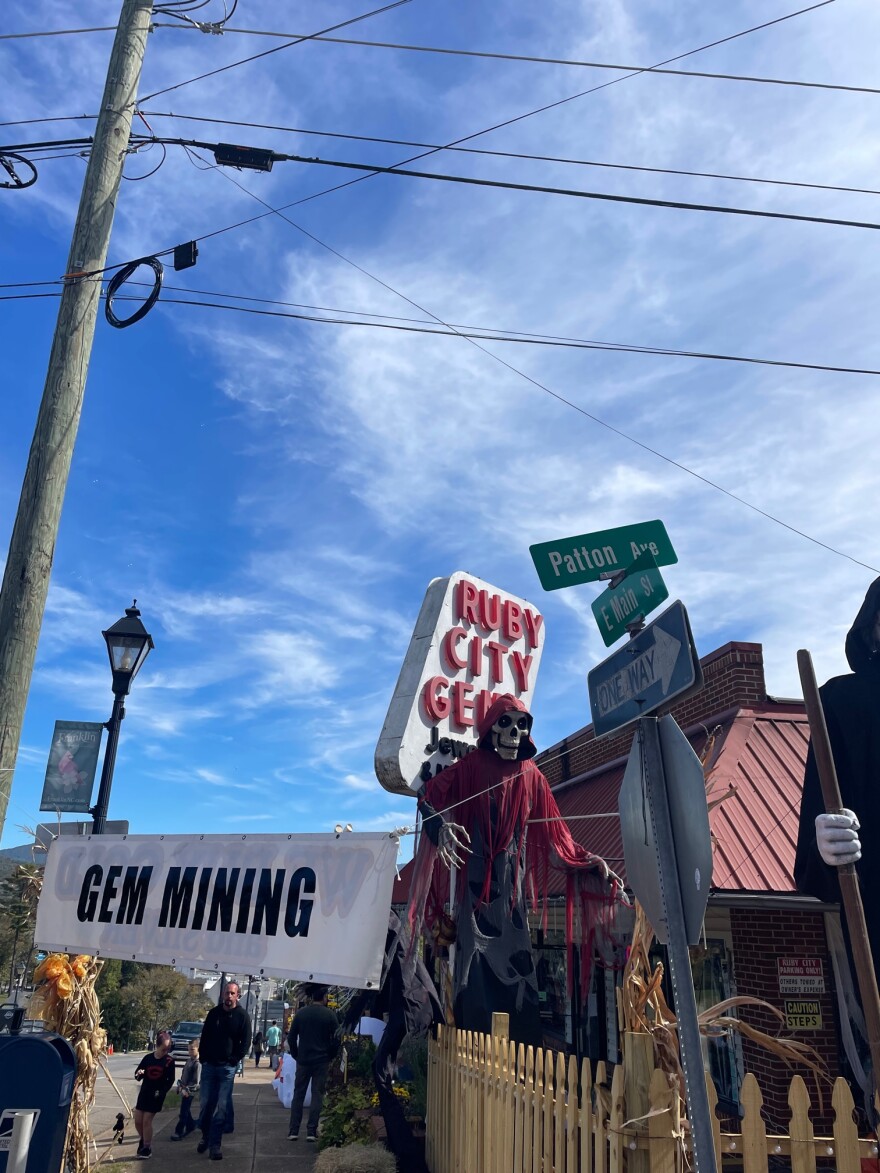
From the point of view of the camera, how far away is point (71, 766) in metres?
6.52

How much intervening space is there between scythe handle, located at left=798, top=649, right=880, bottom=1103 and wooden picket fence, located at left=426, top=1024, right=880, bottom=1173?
37 centimetres

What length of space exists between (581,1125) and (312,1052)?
576 centimetres

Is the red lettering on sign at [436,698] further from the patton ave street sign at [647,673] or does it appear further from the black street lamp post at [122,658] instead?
the patton ave street sign at [647,673]

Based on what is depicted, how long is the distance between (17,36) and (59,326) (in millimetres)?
2852

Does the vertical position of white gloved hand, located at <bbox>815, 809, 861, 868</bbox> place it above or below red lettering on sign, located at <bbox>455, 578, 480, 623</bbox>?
below

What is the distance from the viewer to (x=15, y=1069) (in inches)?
204

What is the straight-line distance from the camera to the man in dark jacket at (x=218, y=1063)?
26.7 ft

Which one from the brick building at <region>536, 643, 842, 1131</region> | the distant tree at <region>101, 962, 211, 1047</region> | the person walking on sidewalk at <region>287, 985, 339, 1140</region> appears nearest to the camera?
the brick building at <region>536, 643, 842, 1131</region>

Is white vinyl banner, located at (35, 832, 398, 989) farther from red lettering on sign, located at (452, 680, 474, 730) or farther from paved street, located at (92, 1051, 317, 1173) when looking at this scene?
red lettering on sign, located at (452, 680, 474, 730)

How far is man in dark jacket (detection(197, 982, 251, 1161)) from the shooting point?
26.7 ft

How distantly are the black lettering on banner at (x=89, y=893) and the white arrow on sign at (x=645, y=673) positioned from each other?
4.35m

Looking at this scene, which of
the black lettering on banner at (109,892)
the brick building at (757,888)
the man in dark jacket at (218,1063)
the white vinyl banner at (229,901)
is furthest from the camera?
the brick building at (757,888)

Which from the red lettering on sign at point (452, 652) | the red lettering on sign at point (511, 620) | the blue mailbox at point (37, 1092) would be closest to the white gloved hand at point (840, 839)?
the red lettering on sign at point (452, 652)

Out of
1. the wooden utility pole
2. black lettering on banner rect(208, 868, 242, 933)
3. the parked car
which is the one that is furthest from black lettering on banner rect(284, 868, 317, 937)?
the parked car
